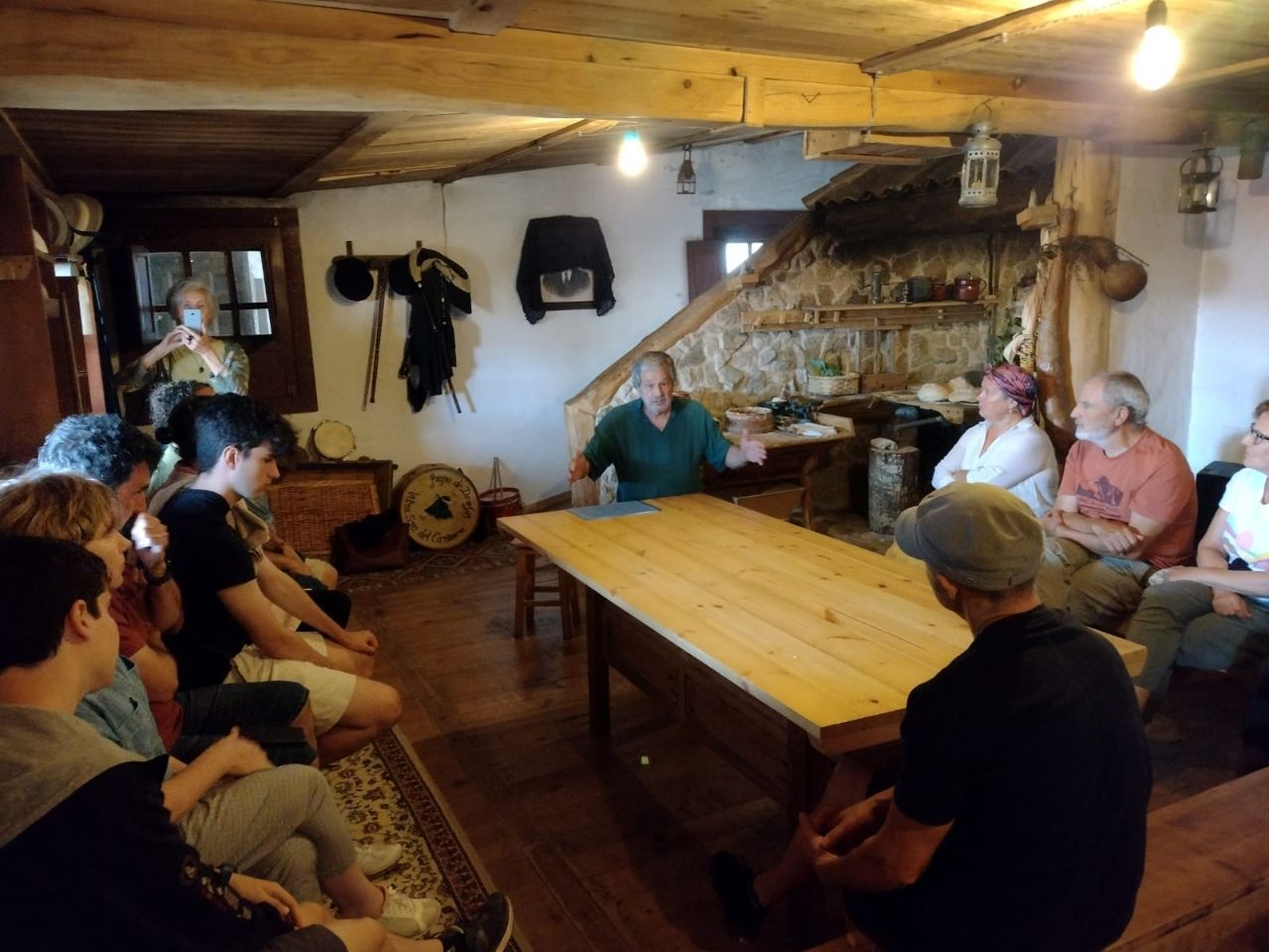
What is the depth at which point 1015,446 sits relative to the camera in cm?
345

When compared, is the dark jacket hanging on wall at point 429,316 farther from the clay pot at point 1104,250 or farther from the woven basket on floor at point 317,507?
the clay pot at point 1104,250

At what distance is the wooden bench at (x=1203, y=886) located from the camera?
1672mm

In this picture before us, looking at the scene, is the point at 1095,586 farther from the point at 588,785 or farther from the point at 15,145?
the point at 15,145

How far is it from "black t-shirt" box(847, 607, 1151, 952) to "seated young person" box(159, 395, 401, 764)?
1.65 m

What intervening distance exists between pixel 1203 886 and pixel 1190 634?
1.26 metres

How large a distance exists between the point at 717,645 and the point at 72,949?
1298 mm

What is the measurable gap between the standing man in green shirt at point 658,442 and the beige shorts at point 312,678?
4.75 feet

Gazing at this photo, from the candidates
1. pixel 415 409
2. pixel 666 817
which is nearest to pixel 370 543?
pixel 415 409

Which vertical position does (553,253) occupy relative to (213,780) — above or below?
above

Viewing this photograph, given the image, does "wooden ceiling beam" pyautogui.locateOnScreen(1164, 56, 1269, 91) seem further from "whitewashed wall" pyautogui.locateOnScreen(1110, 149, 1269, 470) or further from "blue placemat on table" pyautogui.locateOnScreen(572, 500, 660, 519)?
"blue placemat on table" pyautogui.locateOnScreen(572, 500, 660, 519)

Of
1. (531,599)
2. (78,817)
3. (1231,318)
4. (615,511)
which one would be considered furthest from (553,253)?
(78,817)

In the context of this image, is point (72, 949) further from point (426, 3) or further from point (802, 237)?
point (802, 237)

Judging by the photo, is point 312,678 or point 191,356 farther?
point 191,356

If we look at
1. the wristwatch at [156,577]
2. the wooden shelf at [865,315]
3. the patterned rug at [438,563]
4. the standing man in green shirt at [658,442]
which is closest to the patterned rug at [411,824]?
the wristwatch at [156,577]
